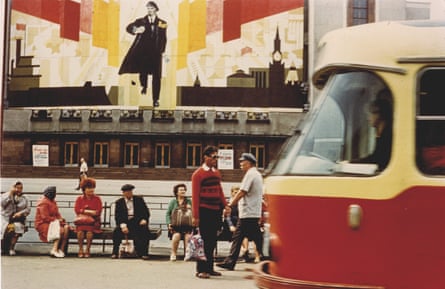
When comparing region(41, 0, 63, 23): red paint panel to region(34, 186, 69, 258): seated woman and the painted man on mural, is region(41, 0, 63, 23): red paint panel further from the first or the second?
region(34, 186, 69, 258): seated woman

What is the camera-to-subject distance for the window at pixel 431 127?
359cm

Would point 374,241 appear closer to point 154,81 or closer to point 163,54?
point 163,54

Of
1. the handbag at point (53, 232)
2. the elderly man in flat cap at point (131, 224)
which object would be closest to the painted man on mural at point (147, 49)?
the elderly man in flat cap at point (131, 224)

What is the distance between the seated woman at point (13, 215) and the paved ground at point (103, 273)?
237 mm

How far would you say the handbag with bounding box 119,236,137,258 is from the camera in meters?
8.02

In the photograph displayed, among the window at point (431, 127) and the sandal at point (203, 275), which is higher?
the window at point (431, 127)

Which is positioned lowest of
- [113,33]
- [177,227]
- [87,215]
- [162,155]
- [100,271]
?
[100,271]

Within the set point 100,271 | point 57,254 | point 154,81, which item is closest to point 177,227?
point 100,271

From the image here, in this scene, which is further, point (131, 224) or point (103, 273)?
point (131, 224)

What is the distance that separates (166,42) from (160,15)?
160 centimetres

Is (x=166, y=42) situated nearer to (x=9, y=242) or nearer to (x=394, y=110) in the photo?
(x=9, y=242)

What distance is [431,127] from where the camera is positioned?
3611 mm

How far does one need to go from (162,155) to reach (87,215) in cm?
500

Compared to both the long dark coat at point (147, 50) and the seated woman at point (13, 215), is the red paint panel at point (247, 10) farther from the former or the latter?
the seated woman at point (13, 215)
